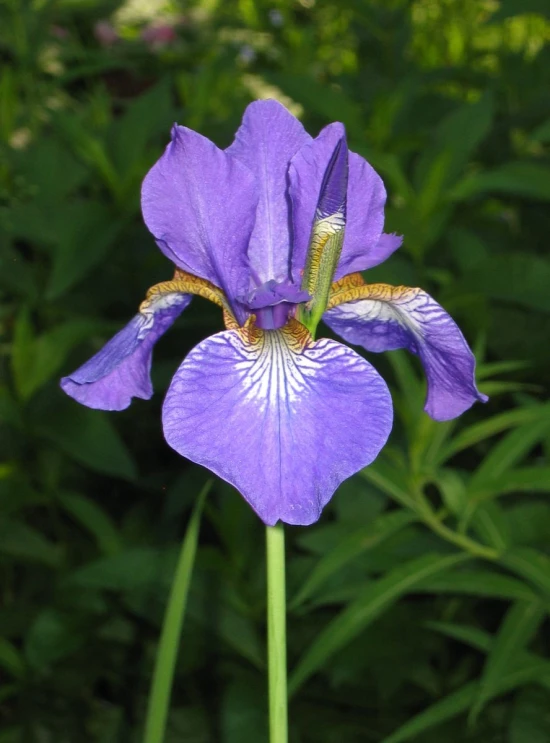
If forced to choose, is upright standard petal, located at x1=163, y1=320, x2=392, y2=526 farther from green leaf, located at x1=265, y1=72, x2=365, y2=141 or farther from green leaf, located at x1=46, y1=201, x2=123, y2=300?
green leaf, located at x1=265, y1=72, x2=365, y2=141

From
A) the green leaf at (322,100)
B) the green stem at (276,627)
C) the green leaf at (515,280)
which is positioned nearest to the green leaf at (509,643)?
the green leaf at (515,280)

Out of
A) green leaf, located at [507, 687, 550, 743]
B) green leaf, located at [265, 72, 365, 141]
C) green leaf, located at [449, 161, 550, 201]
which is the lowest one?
green leaf, located at [507, 687, 550, 743]

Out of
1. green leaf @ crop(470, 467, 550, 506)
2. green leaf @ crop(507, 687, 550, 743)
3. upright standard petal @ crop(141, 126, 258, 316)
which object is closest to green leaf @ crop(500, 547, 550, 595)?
green leaf @ crop(470, 467, 550, 506)

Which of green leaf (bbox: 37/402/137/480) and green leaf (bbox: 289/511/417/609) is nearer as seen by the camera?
green leaf (bbox: 289/511/417/609)

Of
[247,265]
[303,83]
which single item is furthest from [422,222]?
[247,265]

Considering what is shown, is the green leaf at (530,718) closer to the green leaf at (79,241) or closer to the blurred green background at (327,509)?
the blurred green background at (327,509)

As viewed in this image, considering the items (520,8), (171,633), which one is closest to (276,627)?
(171,633)
